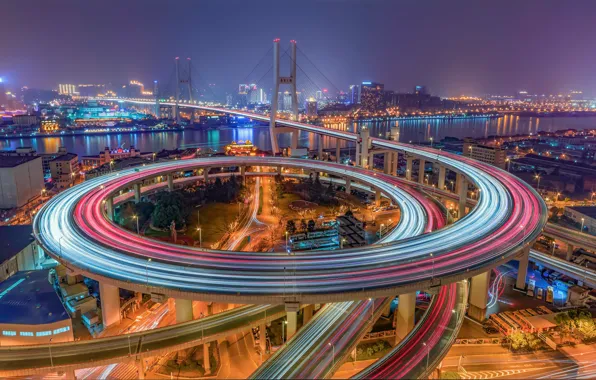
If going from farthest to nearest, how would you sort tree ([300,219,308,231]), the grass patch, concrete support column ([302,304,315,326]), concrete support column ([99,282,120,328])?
tree ([300,219,308,231]), the grass patch, concrete support column ([99,282,120,328]), concrete support column ([302,304,315,326])

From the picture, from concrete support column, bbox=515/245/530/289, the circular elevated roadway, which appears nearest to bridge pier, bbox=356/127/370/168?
the circular elevated roadway

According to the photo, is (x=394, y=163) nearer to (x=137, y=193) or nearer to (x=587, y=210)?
(x=587, y=210)

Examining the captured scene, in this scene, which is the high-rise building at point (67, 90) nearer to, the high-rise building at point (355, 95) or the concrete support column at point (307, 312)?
the high-rise building at point (355, 95)

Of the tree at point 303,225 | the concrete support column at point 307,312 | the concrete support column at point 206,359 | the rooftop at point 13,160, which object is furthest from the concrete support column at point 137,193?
the concrete support column at point 307,312

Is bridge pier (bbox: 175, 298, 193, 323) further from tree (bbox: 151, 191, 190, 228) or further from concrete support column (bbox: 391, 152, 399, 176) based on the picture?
concrete support column (bbox: 391, 152, 399, 176)

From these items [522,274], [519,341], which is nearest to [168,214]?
[519,341]
